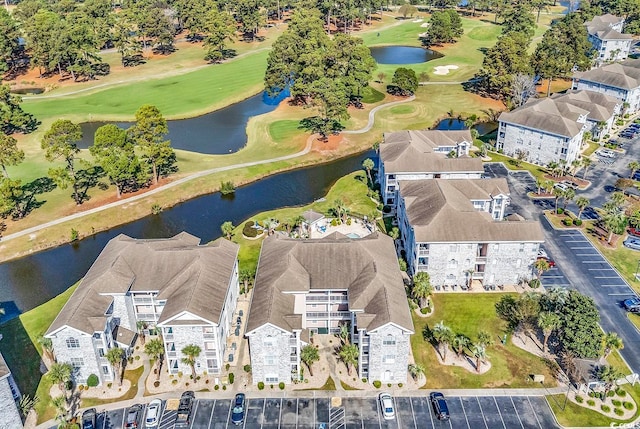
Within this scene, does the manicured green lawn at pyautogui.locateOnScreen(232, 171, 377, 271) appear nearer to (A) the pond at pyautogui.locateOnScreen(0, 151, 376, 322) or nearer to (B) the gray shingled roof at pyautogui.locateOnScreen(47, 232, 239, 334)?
(A) the pond at pyautogui.locateOnScreen(0, 151, 376, 322)

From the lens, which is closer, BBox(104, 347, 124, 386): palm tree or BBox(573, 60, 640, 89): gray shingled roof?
BBox(104, 347, 124, 386): palm tree

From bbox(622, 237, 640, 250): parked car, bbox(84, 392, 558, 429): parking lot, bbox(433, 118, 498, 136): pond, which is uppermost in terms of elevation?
bbox(433, 118, 498, 136): pond

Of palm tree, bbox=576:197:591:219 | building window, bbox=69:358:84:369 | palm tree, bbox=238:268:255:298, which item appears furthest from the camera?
palm tree, bbox=576:197:591:219

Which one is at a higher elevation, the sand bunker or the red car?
the sand bunker

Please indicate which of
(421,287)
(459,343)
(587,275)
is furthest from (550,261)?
(459,343)

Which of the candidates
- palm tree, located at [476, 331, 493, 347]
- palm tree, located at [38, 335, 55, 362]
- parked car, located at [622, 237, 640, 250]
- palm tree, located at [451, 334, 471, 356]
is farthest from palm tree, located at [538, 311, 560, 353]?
palm tree, located at [38, 335, 55, 362]

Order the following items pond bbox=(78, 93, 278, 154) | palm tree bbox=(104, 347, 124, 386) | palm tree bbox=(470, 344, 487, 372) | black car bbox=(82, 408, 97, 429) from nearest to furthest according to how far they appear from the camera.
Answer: black car bbox=(82, 408, 97, 429) → palm tree bbox=(104, 347, 124, 386) → palm tree bbox=(470, 344, 487, 372) → pond bbox=(78, 93, 278, 154)

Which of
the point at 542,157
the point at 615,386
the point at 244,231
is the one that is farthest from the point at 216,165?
the point at 615,386

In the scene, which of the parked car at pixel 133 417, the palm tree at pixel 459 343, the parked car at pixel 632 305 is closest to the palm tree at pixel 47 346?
the parked car at pixel 133 417
